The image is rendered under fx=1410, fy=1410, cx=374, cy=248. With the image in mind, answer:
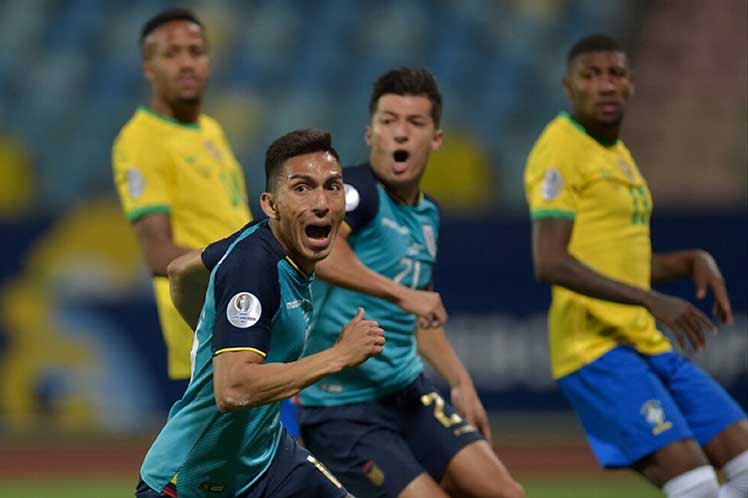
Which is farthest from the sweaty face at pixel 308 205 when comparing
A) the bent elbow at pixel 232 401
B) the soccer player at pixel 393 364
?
the soccer player at pixel 393 364

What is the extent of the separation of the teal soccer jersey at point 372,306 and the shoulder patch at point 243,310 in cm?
156

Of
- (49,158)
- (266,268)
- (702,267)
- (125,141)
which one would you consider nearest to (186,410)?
(266,268)

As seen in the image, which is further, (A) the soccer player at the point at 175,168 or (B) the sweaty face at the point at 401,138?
(A) the soccer player at the point at 175,168

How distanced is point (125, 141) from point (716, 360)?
267 inches

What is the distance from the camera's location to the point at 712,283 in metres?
7.00

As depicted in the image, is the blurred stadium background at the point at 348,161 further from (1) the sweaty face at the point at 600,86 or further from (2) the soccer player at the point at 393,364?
(2) the soccer player at the point at 393,364

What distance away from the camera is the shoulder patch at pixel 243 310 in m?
4.52

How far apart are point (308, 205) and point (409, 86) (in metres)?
1.74

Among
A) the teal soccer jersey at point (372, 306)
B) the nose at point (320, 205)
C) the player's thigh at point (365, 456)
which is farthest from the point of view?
the teal soccer jersey at point (372, 306)

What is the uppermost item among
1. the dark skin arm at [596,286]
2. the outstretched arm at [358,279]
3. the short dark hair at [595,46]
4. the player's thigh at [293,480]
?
the short dark hair at [595,46]

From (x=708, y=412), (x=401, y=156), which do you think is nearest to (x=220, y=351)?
(x=401, y=156)

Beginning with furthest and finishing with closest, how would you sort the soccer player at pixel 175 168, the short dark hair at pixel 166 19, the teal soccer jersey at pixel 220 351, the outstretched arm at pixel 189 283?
1. the short dark hair at pixel 166 19
2. the soccer player at pixel 175 168
3. the outstretched arm at pixel 189 283
4. the teal soccer jersey at pixel 220 351

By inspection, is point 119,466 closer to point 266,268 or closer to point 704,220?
point 704,220

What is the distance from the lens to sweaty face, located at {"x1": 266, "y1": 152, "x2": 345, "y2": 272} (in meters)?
4.72
